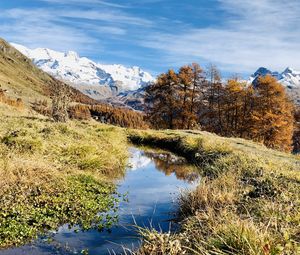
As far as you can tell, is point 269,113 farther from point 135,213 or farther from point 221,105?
point 135,213

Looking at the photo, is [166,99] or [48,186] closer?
[48,186]

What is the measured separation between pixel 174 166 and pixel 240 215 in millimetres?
14489

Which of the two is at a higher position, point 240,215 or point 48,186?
point 240,215

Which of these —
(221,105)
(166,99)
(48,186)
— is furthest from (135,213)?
(221,105)

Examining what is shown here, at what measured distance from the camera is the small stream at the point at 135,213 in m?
9.98

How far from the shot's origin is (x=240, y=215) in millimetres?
10297

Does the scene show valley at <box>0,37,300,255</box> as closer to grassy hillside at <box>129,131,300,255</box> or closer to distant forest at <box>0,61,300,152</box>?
grassy hillside at <box>129,131,300,255</box>

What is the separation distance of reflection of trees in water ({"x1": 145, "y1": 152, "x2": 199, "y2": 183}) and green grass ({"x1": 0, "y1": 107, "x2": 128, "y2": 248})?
350cm

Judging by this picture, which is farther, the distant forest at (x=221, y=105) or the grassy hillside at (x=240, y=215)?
the distant forest at (x=221, y=105)

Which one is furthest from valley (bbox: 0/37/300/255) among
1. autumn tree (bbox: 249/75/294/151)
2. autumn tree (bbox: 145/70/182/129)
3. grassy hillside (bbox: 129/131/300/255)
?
autumn tree (bbox: 145/70/182/129)

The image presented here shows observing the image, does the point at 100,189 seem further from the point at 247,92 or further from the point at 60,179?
the point at 247,92

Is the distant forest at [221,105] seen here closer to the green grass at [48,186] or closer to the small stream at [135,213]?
the small stream at [135,213]

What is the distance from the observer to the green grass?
36.6 ft

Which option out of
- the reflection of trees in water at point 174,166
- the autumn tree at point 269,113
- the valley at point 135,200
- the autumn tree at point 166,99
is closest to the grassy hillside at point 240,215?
the valley at point 135,200
